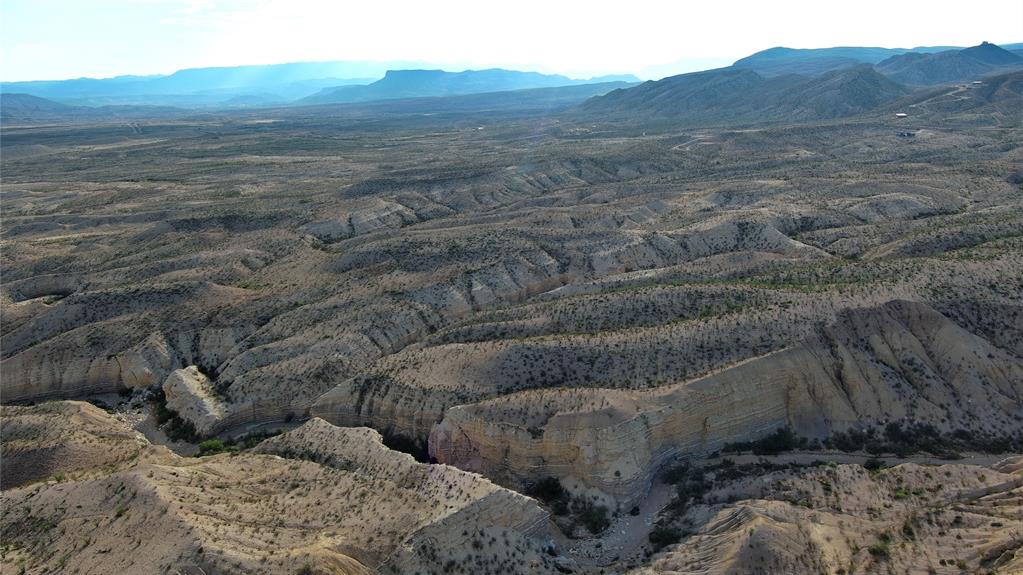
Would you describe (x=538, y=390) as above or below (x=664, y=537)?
above

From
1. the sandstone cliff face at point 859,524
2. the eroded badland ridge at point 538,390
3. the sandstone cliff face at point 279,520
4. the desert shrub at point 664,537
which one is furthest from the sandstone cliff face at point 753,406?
the sandstone cliff face at point 279,520

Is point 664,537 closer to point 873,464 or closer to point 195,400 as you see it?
point 873,464

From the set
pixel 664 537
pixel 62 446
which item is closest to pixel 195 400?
pixel 62 446

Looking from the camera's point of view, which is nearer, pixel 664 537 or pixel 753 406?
pixel 664 537

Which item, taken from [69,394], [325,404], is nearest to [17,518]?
[325,404]

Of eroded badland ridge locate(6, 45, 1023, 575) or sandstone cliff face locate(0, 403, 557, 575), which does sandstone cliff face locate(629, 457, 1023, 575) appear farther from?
sandstone cliff face locate(0, 403, 557, 575)

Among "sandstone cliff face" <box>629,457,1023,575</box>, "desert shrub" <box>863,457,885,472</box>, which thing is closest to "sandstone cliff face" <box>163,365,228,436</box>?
"sandstone cliff face" <box>629,457,1023,575</box>

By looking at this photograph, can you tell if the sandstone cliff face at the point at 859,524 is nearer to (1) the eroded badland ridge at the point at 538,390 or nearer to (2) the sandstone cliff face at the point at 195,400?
(1) the eroded badland ridge at the point at 538,390

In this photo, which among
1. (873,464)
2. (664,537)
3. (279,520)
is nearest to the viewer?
(279,520)
